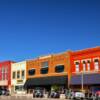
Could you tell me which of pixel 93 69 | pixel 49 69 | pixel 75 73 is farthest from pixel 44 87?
pixel 93 69

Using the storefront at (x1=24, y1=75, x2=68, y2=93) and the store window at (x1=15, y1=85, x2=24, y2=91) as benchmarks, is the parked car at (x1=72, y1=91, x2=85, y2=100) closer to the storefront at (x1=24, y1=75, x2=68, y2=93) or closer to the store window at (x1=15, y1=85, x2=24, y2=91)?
the storefront at (x1=24, y1=75, x2=68, y2=93)

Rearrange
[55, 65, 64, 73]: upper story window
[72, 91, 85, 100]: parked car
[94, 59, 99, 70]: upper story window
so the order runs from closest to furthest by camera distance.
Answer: [72, 91, 85, 100]: parked car < [94, 59, 99, 70]: upper story window < [55, 65, 64, 73]: upper story window

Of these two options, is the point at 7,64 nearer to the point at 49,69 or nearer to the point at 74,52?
the point at 49,69

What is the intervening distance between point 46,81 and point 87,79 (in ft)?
48.0

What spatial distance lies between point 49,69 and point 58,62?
4.25 metres

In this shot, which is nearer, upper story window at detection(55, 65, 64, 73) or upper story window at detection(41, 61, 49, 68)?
upper story window at detection(55, 65, 64, 73)

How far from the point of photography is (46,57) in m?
77.5

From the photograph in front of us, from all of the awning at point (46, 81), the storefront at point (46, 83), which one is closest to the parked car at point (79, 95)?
the storefront at point (46, 83)

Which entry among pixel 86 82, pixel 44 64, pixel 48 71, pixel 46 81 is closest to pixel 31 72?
pixel 44 64

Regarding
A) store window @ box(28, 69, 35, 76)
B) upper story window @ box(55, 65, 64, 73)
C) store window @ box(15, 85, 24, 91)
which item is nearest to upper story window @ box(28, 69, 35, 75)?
store window @ box(28, 69, 35, 76)

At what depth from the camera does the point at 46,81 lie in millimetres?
75062

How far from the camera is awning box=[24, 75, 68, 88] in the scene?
69500 millimetres

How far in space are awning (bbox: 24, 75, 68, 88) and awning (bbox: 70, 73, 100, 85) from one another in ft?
8.86

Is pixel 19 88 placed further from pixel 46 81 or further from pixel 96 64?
pixel 96 64
